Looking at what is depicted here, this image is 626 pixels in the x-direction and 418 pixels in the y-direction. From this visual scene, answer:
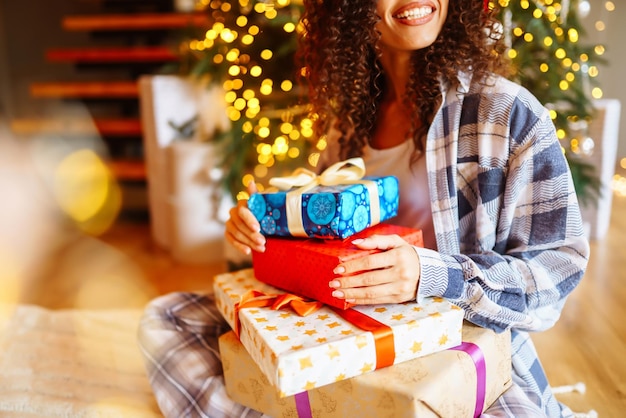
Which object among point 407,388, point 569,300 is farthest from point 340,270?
point 569,300

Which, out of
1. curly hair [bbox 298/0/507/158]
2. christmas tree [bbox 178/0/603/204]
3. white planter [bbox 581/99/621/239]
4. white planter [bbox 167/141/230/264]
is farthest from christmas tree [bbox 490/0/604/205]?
white planter [bbox 167/141/230/264]

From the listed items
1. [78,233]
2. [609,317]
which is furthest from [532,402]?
[78,233]

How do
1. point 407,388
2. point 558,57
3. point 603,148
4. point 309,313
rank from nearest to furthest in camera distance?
point 407,388 < point 309,313 < point 558,57 < point 603,148

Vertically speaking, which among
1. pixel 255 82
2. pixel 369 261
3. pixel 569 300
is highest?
pixel 255 82

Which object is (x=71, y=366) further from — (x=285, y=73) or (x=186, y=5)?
(x=186, y=5)

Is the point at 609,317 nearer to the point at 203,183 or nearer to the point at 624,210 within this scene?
the point at 624,210

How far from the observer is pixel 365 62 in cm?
101

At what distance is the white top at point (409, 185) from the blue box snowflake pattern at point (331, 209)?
3.8 inches

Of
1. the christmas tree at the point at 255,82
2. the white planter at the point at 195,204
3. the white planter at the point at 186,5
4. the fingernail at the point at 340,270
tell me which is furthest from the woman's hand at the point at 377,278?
the white planter at the point at 186,5

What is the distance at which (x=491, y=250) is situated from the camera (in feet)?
2.75

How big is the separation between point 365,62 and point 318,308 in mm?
502

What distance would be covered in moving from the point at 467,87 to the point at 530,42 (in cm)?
89

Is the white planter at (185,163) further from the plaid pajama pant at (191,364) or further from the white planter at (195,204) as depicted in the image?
the plaid pajama pant at (191,364)

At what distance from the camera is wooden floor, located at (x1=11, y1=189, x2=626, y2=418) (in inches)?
48.9
